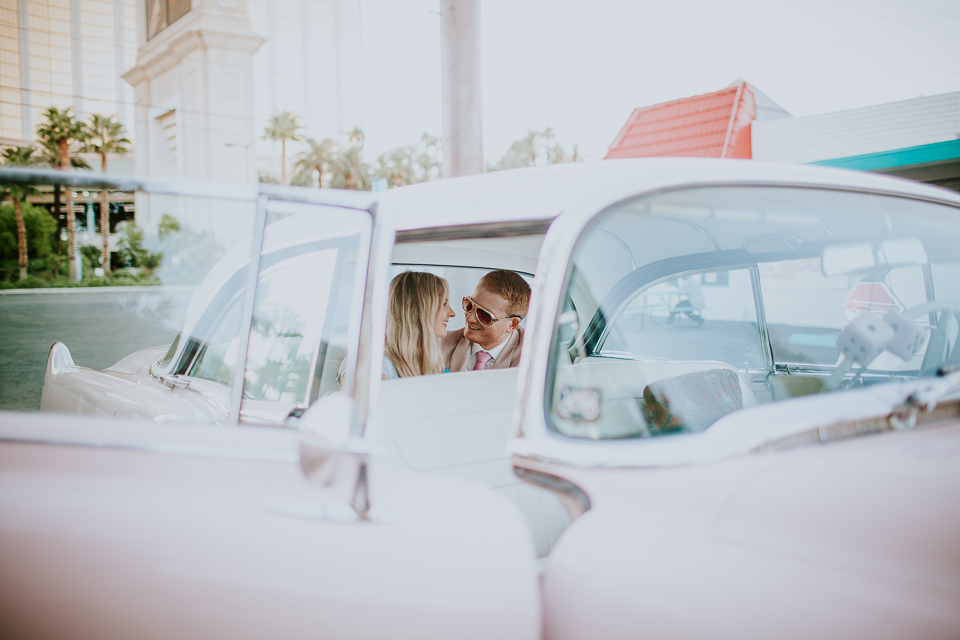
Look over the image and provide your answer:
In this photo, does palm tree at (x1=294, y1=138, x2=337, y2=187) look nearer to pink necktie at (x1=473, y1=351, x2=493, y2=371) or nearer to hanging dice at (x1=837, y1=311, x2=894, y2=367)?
pink necktie at (x1=473, y1=351, x2=493, y2=371)

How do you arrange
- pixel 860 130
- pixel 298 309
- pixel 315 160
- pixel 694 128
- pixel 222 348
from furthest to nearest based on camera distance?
pixel 315 160, pixel 860 130, pixel 694 128, pixel 222 348, pixel 298 309

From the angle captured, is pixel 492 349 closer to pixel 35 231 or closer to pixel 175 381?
pixel 175 381

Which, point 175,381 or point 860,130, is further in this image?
point 860,130

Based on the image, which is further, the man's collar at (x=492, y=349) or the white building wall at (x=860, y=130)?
the white building wall at (x=860, y=130)

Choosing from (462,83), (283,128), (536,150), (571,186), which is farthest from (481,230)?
(536,150)

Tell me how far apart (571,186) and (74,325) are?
1473 millimetres

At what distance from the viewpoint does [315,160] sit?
109ft

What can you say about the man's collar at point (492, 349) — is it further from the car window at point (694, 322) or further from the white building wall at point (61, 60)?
the white building wall at point (61, 60)

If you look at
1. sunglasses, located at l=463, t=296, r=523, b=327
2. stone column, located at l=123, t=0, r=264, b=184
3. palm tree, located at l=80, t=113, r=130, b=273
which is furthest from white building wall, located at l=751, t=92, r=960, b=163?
palm tree, located at l=80, t=113, r=130, b=273

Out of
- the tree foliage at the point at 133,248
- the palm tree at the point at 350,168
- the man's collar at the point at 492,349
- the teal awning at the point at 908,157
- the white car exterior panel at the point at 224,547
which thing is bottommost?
the white car exterior panel at the point at 224,547

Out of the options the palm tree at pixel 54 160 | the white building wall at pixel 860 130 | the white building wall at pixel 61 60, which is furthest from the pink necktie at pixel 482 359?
the white building wall at pixel 860 130

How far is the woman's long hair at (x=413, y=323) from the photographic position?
2.42 meters

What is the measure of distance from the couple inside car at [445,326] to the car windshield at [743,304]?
35cm

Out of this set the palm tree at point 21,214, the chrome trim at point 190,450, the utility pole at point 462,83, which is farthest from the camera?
the utility pole at point 462,83
